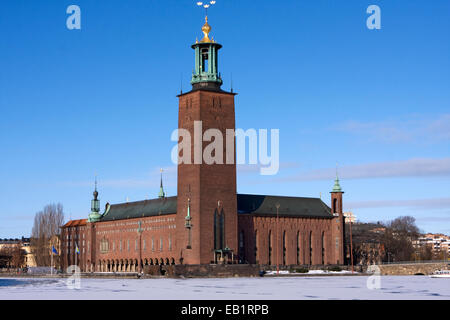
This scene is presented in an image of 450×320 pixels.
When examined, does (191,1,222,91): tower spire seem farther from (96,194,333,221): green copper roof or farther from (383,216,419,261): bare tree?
(383,216,419,261): bare tree

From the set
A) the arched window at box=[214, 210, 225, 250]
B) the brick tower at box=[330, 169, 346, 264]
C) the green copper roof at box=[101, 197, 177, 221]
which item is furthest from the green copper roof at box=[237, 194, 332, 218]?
the arched window at box=[214, 210, 225, 250]

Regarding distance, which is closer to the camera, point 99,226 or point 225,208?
point 225,208

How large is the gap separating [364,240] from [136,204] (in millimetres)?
57403

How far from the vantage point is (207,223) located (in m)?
99.6

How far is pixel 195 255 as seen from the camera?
98125 mm

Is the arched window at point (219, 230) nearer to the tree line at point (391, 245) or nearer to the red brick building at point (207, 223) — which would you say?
the red brick building at point (207, 223)

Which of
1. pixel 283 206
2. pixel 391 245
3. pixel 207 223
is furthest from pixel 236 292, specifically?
pixel 391 245

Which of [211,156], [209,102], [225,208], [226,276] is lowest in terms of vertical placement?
[226,276]

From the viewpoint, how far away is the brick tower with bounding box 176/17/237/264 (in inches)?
3908

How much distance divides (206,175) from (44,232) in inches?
1677

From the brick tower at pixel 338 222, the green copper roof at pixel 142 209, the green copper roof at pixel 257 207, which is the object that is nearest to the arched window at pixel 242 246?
the green copper roof at pixel 257 207

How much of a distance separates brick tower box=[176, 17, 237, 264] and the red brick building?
13 centimetres

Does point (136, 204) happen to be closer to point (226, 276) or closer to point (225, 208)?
point (225, 208)
